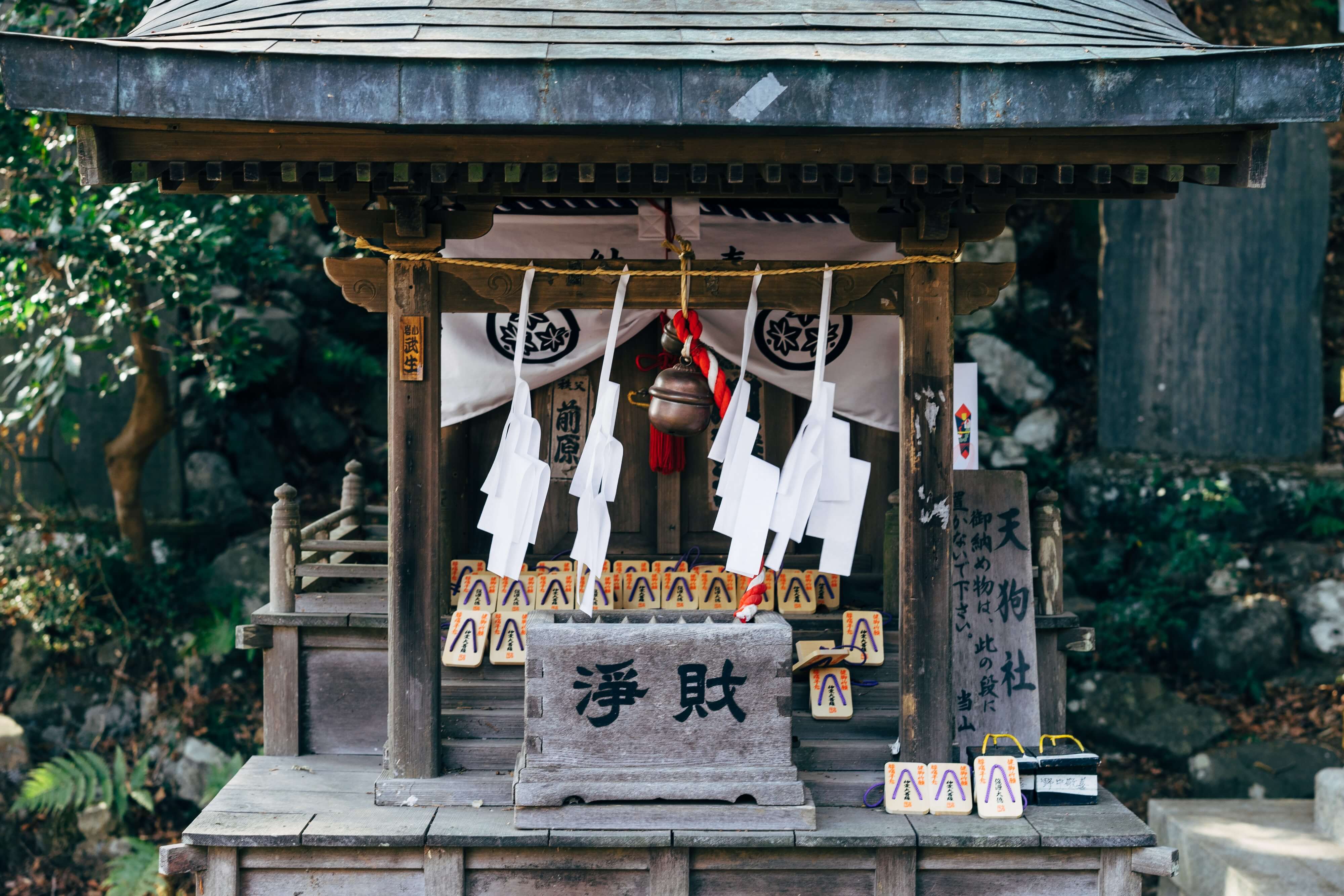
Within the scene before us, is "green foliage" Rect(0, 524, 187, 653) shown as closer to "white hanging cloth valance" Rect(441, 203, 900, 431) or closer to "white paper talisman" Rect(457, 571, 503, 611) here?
"white hanging cloth valance" Rect(441, 203, 900, 431)

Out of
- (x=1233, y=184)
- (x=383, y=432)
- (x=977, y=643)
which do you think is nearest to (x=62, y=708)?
(x=383, y=432)

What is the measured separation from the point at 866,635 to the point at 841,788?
989mm

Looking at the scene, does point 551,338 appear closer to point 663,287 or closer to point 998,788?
point 663,287

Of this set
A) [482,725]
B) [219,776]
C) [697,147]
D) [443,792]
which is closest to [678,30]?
[697,147]

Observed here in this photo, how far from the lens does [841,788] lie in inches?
207

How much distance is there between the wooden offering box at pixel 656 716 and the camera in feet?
15.8

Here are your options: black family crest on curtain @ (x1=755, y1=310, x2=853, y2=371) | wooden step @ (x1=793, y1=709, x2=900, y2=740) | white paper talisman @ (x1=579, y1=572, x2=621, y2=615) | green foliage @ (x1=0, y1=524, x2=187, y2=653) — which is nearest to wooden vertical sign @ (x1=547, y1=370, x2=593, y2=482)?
white paper talisman @ (x1=579, y1=572, x2=621, y2=615)

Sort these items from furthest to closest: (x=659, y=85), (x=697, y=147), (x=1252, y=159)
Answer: (x=697, y=147), (x=1252, y=159), (x=659, y=85)

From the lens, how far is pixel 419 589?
17.0 feet

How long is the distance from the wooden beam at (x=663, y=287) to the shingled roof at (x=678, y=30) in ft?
3.35

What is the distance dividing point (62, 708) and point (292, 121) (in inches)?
285

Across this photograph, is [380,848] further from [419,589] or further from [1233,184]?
[1233,184]

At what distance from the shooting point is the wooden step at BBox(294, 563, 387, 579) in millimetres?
6309

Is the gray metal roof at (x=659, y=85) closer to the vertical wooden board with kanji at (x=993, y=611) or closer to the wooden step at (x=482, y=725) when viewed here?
the vertical wooden board with kanji at (x=993, y=611)
